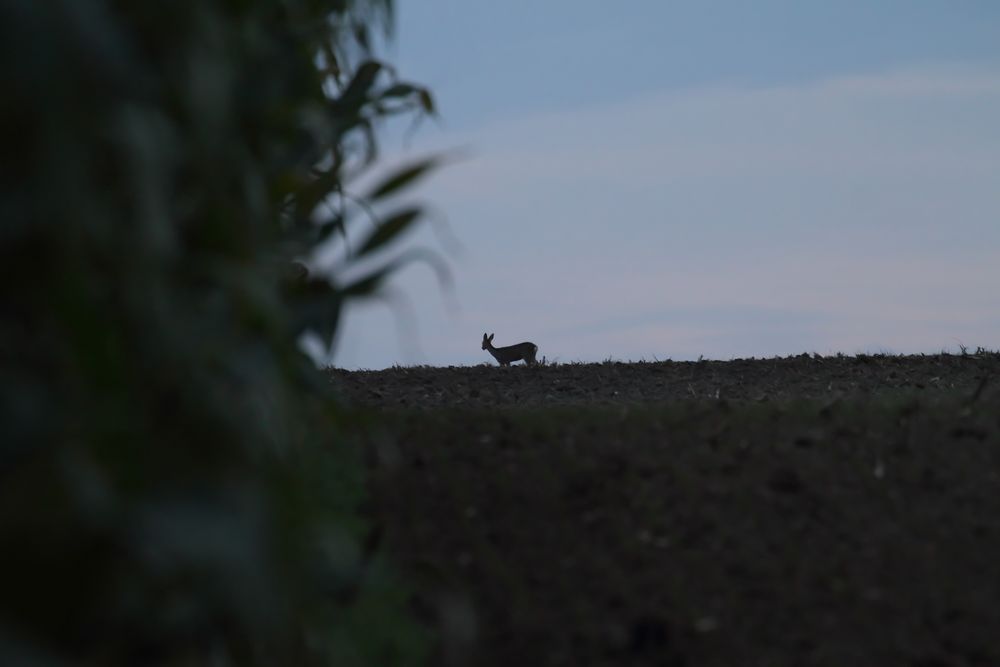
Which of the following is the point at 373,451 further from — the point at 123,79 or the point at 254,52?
the point at 123,79

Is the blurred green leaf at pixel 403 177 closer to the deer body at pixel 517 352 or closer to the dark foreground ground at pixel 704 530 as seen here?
the dark foreground ground at pixel 704 530

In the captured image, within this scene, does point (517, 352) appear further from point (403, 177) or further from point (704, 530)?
point (403, 177)

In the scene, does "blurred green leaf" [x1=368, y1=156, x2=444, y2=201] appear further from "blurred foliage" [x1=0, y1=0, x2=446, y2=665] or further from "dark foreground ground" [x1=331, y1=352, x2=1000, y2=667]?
"dark foreground ground" [x1=331, y1=352, x2=1000, y2=667]

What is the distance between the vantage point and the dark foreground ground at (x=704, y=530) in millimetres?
3666

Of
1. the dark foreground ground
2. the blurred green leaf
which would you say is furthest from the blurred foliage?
the dark foreground ground

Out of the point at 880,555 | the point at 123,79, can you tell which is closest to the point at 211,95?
the point at 123,79

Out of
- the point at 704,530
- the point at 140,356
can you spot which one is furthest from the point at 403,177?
the point at 704,530

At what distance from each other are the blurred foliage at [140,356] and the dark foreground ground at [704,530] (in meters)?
0.51

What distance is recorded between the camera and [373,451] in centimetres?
487

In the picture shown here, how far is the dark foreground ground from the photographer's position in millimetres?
3666

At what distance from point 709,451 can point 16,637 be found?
3.23 meters

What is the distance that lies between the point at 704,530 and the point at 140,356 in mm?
2519

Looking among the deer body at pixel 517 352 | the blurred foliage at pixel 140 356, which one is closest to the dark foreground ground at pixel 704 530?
the blurred foliage at pixel 140 356

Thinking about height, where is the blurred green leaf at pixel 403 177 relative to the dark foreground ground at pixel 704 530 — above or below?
above
